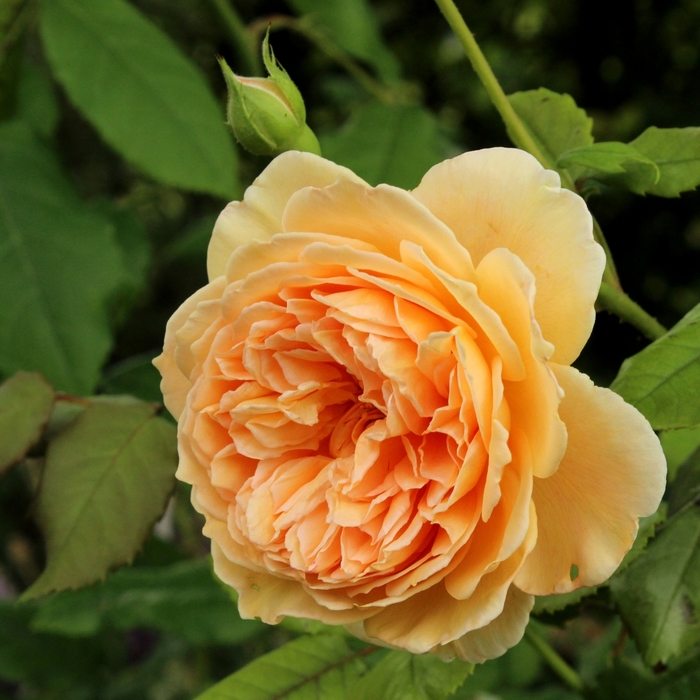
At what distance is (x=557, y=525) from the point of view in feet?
1.52

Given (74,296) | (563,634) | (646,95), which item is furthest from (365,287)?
(646,95)

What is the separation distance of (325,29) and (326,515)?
102 cm

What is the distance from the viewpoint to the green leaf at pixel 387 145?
1118mm

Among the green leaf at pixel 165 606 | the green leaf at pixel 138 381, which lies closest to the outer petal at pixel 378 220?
the green leaf at pixel 138 381

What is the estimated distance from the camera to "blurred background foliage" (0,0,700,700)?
106 centimetres

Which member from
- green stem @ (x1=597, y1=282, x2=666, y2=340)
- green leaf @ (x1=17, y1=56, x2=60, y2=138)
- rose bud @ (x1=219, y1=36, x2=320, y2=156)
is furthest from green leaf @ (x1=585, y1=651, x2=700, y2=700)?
green leaf @ (x1=17, y1=56, x2=60, y2=138)

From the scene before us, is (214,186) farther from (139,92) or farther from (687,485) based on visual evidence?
(687,485)

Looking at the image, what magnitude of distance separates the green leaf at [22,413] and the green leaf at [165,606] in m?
0.50

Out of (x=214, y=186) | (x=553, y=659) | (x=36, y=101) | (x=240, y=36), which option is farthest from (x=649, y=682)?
(x=36, y=101)

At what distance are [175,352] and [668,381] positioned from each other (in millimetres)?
288

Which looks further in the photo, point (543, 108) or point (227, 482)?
point (543, 108)

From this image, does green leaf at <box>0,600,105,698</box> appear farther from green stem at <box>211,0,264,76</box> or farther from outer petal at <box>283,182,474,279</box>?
outer petal at <box>283,182,474,279</box>

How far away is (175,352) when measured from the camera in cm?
51

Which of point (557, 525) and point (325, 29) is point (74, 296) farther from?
point (557, 525)
